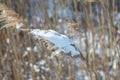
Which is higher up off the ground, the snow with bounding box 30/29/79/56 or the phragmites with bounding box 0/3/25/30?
the phragmites with bounding box 0/3/25/30

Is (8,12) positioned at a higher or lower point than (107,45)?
higher

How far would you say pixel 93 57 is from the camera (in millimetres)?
1768

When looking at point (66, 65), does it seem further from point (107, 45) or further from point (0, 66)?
point (0, 66)

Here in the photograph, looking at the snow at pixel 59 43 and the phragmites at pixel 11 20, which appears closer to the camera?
the snow at pixel 59 43

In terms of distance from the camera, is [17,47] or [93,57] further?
[17,47]

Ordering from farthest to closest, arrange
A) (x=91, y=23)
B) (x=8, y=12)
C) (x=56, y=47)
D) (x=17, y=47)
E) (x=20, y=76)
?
(x=17, y=47)
(x=20, y=76)
(x=91, y=23)
(x=8, y=12)
(x=56, y=47)

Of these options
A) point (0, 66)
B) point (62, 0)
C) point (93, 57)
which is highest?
point (62, 0)

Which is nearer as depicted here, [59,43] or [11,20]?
[59,43]

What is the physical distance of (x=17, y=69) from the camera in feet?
6.29

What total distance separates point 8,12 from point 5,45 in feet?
4.33

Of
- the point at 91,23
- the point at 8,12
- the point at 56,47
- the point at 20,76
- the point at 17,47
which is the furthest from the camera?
the point at 17,47

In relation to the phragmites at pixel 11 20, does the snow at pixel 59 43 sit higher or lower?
lower

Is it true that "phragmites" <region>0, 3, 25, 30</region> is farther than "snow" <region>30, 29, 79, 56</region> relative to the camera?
Yes

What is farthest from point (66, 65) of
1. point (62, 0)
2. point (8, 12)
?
point (8, 12)
